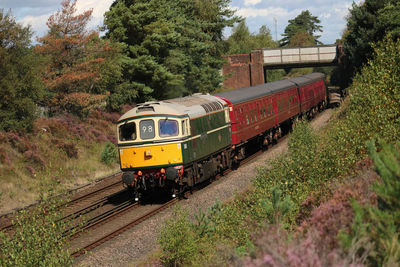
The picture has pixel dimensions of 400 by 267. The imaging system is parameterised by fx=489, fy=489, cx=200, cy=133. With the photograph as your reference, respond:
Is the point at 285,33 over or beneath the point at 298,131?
over


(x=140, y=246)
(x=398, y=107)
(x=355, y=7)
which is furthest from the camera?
(x=355, y=7)

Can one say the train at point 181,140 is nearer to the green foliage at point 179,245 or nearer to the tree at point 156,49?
the green foliage at point 179,245

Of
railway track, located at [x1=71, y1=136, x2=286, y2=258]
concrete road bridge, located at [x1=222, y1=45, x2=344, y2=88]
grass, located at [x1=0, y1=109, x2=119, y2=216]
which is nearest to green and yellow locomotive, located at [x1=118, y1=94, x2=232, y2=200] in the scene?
railway track, located at [x1=71, y1=136, x2=286, y2=258]

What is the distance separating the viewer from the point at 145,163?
57.0ft

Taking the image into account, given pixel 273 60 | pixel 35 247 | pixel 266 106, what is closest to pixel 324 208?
pixel 35 247

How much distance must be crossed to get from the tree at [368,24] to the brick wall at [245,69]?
1415 cm

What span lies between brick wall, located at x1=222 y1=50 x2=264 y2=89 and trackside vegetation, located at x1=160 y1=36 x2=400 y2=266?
3866 cm

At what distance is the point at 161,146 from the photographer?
17203 mm

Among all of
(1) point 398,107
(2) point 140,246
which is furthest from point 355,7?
(2) point 140,246

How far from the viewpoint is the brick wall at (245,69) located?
58.3 meters

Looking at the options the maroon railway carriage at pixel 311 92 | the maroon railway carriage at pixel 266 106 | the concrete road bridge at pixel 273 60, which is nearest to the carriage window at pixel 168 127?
the maroon railway carriage at pixel 266 106

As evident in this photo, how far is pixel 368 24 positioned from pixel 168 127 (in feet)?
102

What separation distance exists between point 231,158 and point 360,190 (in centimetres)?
1491

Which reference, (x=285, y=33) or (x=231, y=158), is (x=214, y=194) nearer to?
(x=231, y=158)
